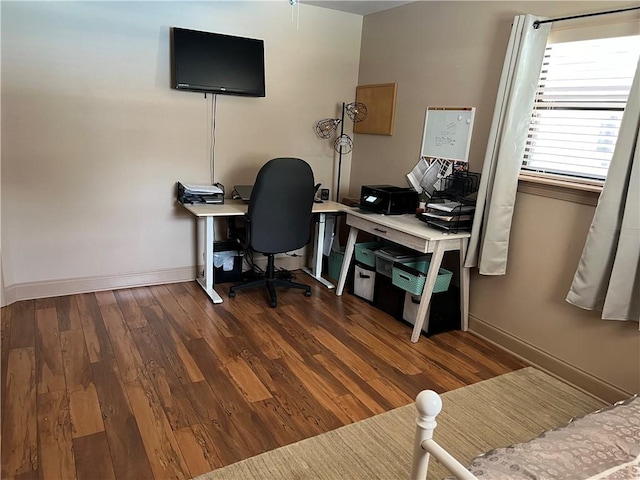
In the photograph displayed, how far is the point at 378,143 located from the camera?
413 cm

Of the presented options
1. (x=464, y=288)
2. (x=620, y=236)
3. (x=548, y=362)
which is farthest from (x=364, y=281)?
(x=620, y=236)

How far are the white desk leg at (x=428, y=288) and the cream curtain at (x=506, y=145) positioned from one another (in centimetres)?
24

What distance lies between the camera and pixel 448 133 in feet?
11.1

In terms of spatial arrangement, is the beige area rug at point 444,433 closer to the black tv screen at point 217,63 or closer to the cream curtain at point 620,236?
the cream curtain at point 620,236

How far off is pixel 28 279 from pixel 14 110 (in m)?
1.19

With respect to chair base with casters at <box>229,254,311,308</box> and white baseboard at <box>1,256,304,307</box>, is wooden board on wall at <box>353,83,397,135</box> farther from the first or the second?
white baseboard at <box>1,256,304,307</box>

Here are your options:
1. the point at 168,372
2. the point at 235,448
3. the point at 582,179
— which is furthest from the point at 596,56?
the point at 168,372

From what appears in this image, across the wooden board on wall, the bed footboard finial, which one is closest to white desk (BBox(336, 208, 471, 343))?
the wooden board on wall

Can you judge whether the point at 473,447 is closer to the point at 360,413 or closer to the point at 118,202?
the point at 360,413

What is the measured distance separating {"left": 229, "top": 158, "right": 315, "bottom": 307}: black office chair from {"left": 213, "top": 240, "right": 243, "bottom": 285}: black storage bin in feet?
1.18

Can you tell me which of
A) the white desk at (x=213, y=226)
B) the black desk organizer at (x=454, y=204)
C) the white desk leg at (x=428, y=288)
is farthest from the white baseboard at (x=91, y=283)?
the black desk organizer at (x=454, y=204)

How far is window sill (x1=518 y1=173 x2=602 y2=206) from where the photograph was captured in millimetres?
2467

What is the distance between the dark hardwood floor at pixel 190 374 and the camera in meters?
1.96

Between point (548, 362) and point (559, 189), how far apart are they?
40.8 inches
